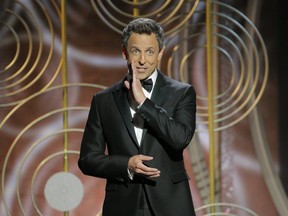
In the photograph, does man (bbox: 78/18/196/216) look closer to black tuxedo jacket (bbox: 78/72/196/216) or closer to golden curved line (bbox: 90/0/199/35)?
black tuxedo jacket (bbox: 78/72/196/216)

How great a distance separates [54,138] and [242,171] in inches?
38.9

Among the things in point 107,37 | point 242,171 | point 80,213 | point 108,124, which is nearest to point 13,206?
point 80,213

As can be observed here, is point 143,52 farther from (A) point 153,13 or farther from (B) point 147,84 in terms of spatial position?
(A) point 153,13

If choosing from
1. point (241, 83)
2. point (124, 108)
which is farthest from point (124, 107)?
point (241, 83)

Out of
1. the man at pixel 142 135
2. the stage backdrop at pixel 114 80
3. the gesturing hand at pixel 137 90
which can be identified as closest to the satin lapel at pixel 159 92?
the man at pixel 142 135

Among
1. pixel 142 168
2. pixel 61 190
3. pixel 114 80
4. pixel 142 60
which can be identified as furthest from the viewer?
pixel 114 80

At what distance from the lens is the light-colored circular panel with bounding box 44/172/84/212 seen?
3.18m

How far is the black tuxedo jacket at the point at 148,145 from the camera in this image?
5.48 feet

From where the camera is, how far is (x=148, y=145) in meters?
1.69

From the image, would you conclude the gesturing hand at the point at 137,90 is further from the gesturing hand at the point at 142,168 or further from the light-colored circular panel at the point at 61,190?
the light-colored circular panel at the point at 61,190

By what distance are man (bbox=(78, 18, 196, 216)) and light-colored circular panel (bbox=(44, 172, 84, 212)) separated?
142 cm

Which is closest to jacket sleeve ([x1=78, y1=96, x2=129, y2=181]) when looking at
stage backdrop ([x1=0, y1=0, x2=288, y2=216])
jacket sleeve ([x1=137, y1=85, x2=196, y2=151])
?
jacket sleeve ([x1=137, y1=85, x2=196, y2=151])

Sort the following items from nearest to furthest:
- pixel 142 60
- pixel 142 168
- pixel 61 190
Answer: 1. pixel 142 168
2. pixel 142 60
3. pixel 61 190

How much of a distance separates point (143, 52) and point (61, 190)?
5.28ft
